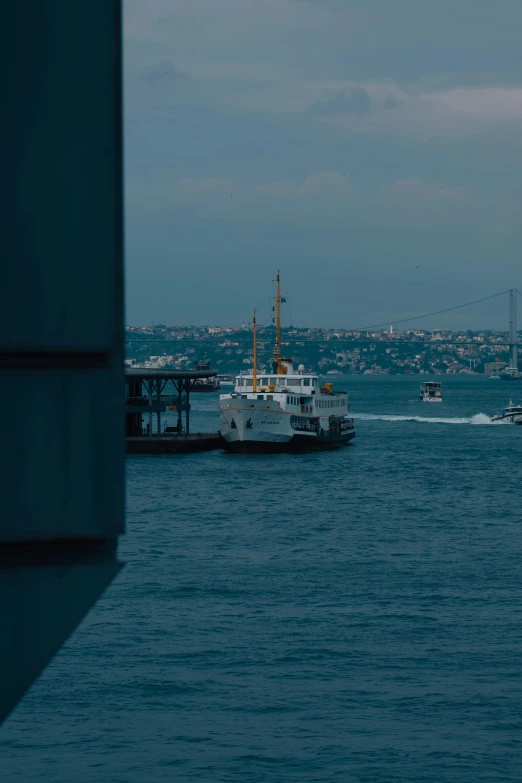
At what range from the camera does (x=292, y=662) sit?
19078 millimetres

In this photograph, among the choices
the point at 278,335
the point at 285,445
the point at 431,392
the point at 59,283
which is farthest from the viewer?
the point at 431,392

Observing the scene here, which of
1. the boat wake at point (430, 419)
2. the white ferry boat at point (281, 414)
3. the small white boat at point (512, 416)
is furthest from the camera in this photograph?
the boat wake at point (430, 419)

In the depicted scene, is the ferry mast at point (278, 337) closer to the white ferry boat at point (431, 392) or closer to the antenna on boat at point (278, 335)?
the antenna on boat at point (278, 335)

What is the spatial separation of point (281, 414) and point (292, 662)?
40.9 meters

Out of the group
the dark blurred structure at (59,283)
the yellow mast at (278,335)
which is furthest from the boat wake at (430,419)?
the dark blurred structure at (59,283)

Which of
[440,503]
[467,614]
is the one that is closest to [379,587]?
[467,614]

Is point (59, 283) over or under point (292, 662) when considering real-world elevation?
over

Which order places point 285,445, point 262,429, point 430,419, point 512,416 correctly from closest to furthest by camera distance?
point 262,429, point 285,445, point 512,416, point 430,419

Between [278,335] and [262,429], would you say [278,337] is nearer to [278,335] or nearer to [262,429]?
[278,335]

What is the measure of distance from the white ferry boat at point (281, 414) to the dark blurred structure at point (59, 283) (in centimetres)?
5524

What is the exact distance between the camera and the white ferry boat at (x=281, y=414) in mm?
58625

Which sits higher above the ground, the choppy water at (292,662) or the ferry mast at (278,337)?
the ferry mast at (278,337)

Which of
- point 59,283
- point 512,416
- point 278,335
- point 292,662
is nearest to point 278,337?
point 278,335

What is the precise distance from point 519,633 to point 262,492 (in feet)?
84.0
